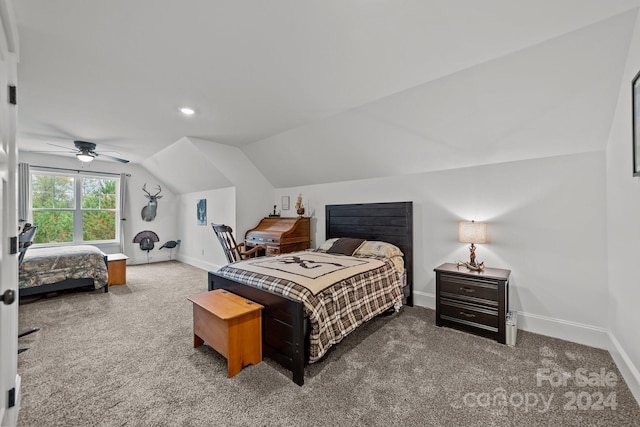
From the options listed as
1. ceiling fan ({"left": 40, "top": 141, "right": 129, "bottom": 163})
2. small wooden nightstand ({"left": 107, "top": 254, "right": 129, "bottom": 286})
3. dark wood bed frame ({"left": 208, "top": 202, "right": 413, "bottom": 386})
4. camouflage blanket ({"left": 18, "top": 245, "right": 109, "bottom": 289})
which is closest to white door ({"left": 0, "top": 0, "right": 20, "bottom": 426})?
dark wood bed frame ({"left": 208, "top": 202, "right": 413, "bottom": 386})

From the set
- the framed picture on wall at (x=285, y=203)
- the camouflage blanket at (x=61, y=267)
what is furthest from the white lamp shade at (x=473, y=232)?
the camouflage blanket at (x=61, y=267)

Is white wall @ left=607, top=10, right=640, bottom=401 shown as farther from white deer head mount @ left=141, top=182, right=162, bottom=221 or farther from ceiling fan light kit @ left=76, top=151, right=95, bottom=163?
white deer head mount @ left=141, top=182, right=162, bottom=221

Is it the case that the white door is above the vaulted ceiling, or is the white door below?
below

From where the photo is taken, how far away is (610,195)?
7.84 ft

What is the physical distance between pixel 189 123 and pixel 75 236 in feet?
14.3

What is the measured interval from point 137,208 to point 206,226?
1981 mm

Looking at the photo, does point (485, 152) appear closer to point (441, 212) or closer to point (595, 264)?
point (441, 212)

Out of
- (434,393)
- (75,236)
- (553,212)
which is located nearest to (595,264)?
(553,212)

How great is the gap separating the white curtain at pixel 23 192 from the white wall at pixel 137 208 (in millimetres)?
348

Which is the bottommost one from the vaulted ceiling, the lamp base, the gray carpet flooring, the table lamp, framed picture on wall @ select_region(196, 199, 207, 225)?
the gray carpet flooring

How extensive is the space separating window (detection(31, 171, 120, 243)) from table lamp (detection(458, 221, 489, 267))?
23.3 ft

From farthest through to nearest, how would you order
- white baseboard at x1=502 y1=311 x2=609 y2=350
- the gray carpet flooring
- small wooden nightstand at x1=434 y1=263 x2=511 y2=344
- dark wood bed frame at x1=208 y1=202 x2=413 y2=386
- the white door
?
1. small wooden nightstand at x1=434 y1=263 x2=511 y2=344
2. white baseboard at x1=502 y1=311 x2=609 y2=350
3. dark wood bed frame at x1=208 y1=202 x2=413 y2=386
4. the gray carpet flooring
5. the white door

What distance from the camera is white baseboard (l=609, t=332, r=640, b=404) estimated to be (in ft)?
5.96

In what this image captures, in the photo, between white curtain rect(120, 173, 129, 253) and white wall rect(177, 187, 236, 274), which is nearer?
white wall rect(177, 187, 236, 274)
